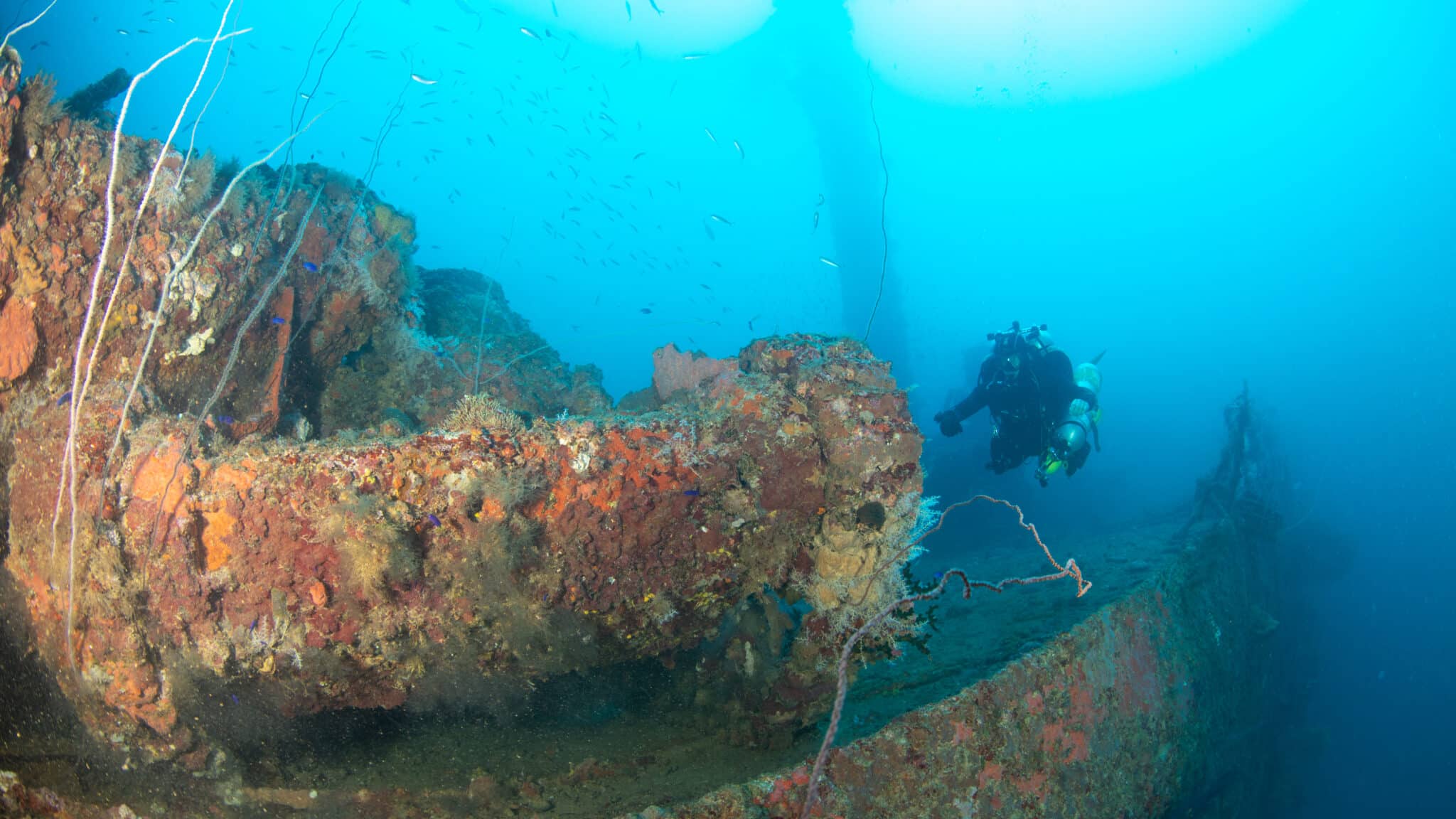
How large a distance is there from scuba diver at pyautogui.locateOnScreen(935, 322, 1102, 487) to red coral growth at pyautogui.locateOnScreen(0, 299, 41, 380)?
9041mm

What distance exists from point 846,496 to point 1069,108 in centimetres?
12186

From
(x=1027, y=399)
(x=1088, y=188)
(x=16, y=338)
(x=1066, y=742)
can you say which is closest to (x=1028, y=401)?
(x=1027, y=399)

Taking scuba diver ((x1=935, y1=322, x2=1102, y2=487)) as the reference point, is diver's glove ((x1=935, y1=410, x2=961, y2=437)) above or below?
below

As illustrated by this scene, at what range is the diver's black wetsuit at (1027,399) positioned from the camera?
351 inches

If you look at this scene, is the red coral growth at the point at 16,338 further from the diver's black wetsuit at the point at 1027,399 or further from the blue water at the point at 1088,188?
the blue water at the point at 1088,188

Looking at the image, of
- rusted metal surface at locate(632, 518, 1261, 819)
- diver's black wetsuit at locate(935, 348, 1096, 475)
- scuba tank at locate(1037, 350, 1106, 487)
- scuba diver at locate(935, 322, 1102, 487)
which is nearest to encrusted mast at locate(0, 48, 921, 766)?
rusted metal surface at locate(632, 518, 1261, 819)

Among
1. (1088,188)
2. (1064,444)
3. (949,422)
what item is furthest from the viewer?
(1088,188)

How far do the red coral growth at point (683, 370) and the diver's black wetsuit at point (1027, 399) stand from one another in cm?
→ 567

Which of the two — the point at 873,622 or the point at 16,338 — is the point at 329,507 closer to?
the point at 16,338

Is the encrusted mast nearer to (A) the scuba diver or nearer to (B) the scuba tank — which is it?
(B) the scuba tank

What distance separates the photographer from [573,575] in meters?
3.21

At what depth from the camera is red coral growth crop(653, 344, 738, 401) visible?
4.45 meters

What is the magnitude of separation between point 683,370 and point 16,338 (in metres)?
3.79

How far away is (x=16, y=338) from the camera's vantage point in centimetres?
292
